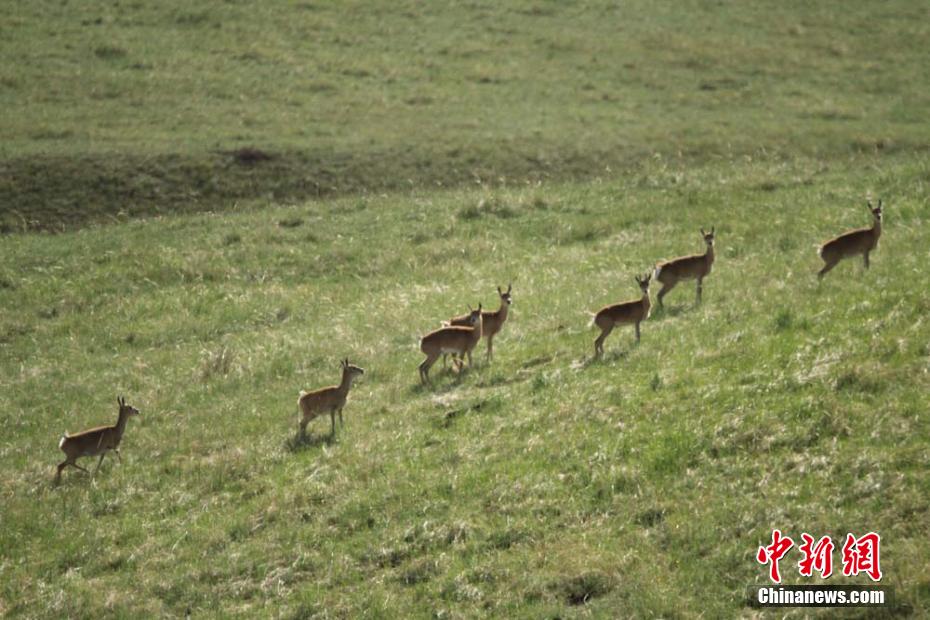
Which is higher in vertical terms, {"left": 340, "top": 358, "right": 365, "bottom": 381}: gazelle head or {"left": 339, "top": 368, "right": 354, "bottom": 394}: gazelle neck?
{"left": 340, "top": 358, "right": 365, "bottom": 381}: gazelle head

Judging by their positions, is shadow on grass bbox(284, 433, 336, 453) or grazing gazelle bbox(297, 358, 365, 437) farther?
grazing gazelle bbox(297, 358, 365, 437)

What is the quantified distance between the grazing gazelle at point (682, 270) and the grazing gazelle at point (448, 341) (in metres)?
3.19

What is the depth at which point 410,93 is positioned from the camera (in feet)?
136

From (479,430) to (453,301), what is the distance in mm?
7434

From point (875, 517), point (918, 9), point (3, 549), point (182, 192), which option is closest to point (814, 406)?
point (875, 517)

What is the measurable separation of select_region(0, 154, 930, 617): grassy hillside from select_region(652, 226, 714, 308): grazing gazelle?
440mm

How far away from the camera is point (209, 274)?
27.8 meters

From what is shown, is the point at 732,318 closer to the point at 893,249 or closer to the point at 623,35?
the point at 893,249

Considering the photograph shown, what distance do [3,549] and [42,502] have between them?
1.33 meters

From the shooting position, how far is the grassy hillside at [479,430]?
512 inches

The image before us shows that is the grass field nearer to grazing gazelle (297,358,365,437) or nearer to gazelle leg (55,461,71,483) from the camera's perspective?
gazelle leg (55,461,71,483)

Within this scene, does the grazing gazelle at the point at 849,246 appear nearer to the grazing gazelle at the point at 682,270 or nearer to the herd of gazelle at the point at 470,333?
the herd of gazelle at the point at 470,333

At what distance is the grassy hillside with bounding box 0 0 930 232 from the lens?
113ft

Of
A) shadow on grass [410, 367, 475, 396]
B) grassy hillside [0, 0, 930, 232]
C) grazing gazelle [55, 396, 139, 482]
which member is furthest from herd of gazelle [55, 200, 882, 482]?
grassy hillside [0, 0, 930, 232]
